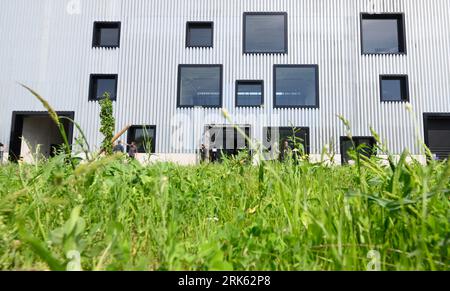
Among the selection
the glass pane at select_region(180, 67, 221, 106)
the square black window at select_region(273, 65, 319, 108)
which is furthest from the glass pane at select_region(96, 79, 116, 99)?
the square black window at select_region(273, 65, 319, 108)

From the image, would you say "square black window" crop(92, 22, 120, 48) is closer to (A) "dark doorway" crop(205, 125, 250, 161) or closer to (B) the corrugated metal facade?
(B) the corrugated metal facade

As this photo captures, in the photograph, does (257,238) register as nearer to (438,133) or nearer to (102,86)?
(102,86)

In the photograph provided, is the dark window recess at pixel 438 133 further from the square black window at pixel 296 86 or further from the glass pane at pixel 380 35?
the square black window at pixel 296 86

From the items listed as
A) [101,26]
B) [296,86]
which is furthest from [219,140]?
[101,26]

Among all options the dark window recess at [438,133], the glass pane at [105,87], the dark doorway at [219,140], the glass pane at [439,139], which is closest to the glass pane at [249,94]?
the dark doorway at [219,140]

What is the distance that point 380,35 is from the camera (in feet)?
62.6

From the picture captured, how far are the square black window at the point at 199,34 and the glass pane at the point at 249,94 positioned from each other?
3.64 m

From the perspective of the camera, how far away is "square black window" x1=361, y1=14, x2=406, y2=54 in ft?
61.9

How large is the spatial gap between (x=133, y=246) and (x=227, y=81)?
717 inches

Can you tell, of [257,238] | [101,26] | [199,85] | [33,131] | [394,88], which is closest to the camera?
[257,238]

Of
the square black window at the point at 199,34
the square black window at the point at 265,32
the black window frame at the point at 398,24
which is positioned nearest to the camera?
the black window frame at the point at 398,24

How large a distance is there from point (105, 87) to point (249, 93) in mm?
9594

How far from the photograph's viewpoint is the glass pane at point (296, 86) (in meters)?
18.6
